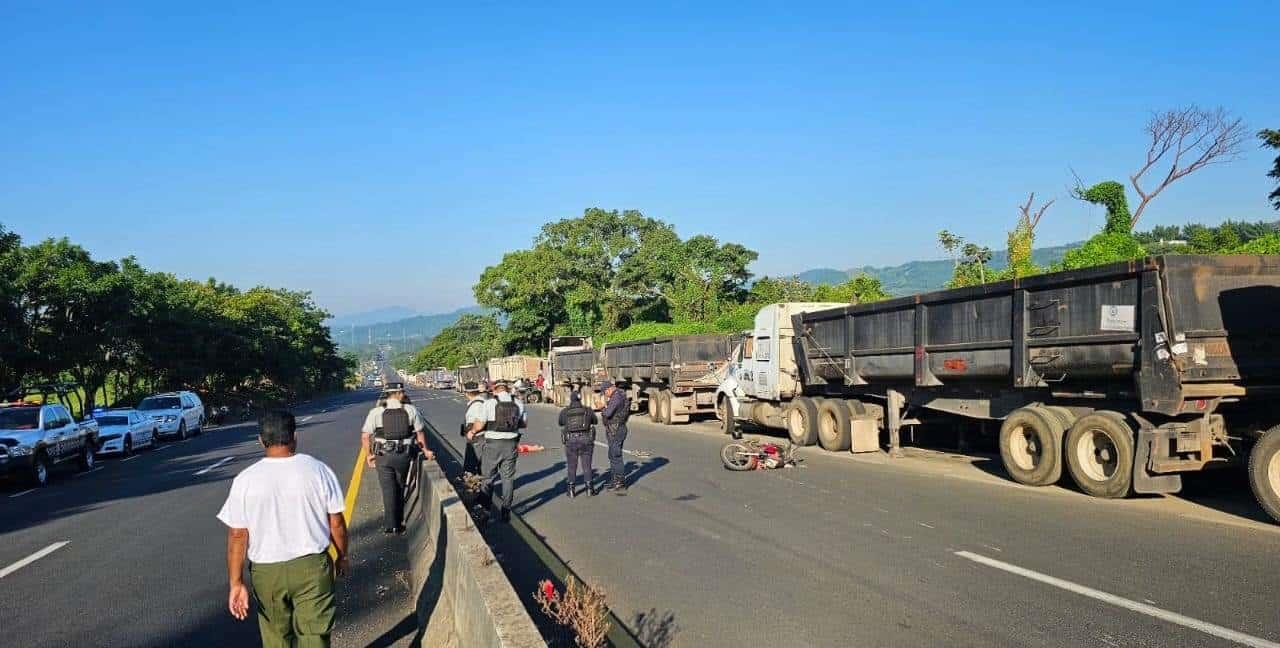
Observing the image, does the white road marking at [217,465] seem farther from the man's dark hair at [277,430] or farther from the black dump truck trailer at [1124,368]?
the man's dark hair at [277,430]

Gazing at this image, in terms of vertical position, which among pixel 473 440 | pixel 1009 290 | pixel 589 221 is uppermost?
pixel 589 221

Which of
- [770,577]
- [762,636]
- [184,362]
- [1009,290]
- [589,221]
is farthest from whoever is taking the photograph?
[589,221]

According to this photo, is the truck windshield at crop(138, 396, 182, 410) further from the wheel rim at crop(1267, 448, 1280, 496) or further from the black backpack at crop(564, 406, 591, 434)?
the wheel rim at crop(1267, 448, 1280, 496)

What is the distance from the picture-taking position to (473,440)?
11039mm

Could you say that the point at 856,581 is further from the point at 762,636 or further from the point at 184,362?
the point at 184,362

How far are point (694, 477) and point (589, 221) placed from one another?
164 ft

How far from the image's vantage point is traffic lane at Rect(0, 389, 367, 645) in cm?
646

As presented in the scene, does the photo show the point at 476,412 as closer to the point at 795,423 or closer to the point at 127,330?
the point at 795,423

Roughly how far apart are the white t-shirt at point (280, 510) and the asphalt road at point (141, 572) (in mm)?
2142

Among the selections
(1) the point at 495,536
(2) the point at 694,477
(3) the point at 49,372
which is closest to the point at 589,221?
(3) the point at 49,372

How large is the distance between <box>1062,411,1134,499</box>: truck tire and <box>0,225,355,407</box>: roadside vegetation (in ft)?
87.7

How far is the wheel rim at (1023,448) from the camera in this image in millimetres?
11805

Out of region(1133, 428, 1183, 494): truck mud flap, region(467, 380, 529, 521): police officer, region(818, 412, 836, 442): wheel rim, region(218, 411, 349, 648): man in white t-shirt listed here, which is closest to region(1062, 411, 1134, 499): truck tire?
region(1133, 428, 1183, 494): truck mud flap

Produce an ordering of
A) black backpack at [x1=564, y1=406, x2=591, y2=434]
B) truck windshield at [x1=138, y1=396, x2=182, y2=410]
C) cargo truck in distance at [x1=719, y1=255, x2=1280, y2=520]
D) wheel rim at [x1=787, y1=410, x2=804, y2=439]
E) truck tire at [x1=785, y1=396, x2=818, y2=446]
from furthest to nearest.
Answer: truck windshield at [x1=138, y1=396, x2=182, y2=410], wheel rim at [x1=787, y1=410, x2=804, y2=439], truck tire at [x1=785, y1=396, x2=818, y2=446], black backpack at [x1=564, y1=406, x2=591, y2=434], cargo truck in distance at [x1=719, y1=255, x2=1280, y2=520]
